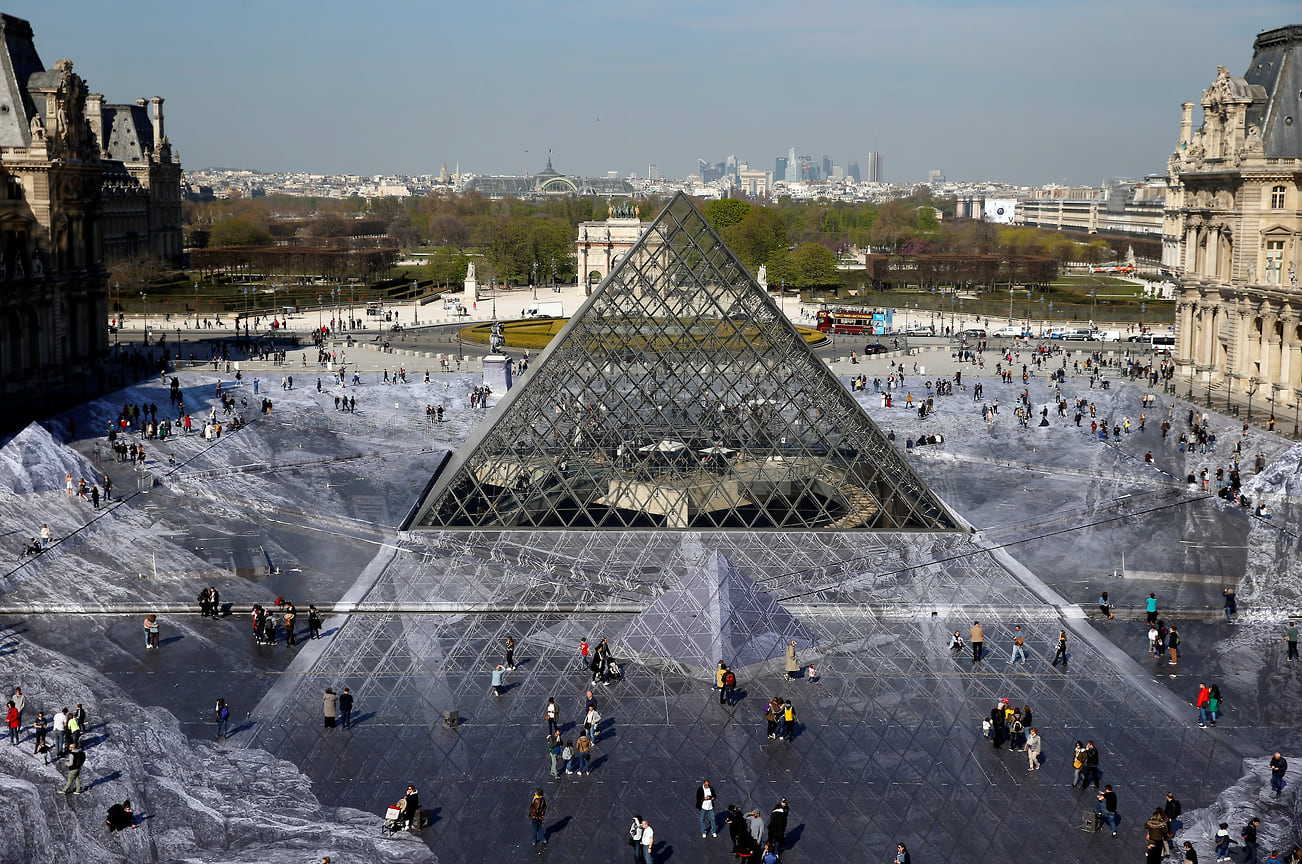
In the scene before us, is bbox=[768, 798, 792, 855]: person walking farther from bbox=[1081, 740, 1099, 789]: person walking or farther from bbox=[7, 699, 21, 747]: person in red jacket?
bbox=[7, 699, 21, 747]: person in red jacket

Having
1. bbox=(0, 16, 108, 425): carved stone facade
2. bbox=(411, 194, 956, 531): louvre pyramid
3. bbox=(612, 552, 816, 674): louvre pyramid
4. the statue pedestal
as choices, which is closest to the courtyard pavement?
bbox=(612, 552, 816, 674): louvre pyramid

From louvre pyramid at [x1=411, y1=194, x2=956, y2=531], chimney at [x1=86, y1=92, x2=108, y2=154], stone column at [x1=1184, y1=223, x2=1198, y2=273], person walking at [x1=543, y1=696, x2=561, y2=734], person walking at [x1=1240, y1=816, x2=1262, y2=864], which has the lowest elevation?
person walking at [x1=1240, y1=816, x2=1262, y2=864]

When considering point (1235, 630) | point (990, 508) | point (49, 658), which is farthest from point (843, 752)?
point (990, 508)

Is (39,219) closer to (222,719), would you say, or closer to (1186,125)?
(222,719)

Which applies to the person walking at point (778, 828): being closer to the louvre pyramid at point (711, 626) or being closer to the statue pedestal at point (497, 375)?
the louvre pyramid at point (711, 626)

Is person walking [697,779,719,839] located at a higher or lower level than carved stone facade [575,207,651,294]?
lower

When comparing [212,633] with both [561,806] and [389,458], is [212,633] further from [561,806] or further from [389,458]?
[389,458]

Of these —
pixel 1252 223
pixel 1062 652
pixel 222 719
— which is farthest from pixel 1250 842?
pixel 1252 223
